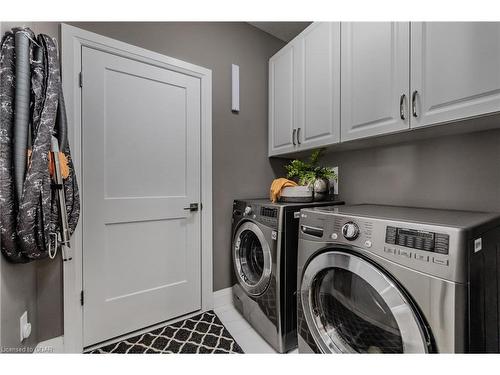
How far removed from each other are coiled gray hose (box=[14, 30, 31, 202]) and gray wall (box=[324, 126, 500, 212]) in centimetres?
204

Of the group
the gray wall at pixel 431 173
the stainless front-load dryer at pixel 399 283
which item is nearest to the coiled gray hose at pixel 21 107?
the stainless front-load dryer at pixel 399 283

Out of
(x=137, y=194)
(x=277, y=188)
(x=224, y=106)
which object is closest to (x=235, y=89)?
(x=224, y=106)

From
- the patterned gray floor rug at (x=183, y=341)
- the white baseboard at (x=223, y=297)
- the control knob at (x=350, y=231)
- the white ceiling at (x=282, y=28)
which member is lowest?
the patterned gray floor rug at (x=183, y=341)

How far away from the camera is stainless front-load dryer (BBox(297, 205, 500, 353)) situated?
2.51 ft

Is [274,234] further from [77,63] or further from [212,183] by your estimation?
[77,63]

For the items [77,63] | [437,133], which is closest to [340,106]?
[437,133]

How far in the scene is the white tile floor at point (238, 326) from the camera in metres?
1.53

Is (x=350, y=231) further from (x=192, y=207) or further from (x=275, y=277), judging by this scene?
(x=192, y=207)

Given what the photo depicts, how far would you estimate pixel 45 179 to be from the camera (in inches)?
45.1

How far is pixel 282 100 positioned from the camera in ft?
6.73

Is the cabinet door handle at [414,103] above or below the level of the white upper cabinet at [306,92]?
below

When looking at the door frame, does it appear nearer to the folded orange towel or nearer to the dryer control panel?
the folded orange towel

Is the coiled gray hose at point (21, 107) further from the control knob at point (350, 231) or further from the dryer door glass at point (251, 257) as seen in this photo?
the control knob at point (350, 231)
